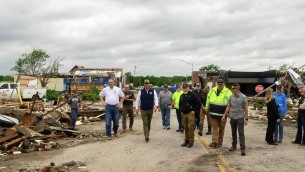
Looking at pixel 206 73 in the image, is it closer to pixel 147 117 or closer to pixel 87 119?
pixel 87 119

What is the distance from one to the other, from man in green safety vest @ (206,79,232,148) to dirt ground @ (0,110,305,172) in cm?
36

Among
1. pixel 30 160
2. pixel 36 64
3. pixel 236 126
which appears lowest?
pixel 30 160

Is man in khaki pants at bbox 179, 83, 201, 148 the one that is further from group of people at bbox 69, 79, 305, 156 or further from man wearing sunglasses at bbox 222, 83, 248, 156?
man wearing sunglasses at bbox 222, 83, 248, 156

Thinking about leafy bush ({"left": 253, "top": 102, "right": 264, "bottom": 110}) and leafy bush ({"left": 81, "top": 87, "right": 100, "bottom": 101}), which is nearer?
leafy bush ({"left": 253, "top": 102, "right": 264, "bottom": 110})

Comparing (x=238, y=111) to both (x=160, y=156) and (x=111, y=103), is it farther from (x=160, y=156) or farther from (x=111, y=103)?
(x=111, y=103)

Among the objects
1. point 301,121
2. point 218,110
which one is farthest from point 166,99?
point 301,121

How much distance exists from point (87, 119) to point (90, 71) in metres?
22.7

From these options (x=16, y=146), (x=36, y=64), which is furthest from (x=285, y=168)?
(x=36, y=64)

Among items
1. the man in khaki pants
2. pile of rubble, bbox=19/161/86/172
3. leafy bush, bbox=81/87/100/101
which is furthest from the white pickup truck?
pile of rubble, bbox=19/161/86/172

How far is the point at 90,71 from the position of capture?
43.7 m

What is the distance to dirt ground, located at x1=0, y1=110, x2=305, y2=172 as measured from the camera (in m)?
9.09

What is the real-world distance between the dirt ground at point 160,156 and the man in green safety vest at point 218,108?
1.17 ft

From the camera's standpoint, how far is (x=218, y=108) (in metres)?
11.7

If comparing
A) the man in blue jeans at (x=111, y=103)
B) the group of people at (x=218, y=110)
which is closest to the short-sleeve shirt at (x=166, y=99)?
the group of people at (x=218, y=110)
